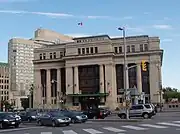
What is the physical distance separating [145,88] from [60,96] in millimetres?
25596

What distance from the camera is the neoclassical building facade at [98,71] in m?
102

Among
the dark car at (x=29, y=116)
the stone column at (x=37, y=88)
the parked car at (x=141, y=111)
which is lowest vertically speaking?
the dark car at (x=29, y=116)

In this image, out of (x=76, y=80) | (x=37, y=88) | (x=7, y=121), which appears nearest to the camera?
(x=7, y=121)

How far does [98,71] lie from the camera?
350 ft

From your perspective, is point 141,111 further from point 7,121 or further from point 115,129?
point 115,129

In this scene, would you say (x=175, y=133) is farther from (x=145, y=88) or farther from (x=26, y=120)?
(x=145, y=88)

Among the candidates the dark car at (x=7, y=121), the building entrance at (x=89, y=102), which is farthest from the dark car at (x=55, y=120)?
the building entrance at (x=89, y=102)

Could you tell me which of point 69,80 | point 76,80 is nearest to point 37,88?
point 69,80

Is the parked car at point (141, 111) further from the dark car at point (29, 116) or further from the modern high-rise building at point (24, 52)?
the modern high-rise building at point (24, 52)

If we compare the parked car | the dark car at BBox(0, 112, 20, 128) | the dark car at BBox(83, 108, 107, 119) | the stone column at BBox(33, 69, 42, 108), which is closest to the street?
the dark car at BBox(0, 112, 20, 128)

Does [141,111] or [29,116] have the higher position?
[141,111]

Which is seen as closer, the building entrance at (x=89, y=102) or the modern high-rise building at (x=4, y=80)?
the building entrance at (x=89, y=102)

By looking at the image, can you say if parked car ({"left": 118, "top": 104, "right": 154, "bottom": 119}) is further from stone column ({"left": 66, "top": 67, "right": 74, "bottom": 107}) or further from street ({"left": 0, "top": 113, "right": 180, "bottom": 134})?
stone column ({"left": 66, "top": 67, "right": 74, "bottom": 107})

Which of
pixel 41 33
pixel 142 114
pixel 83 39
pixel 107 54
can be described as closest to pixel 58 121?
pixel 142 114
